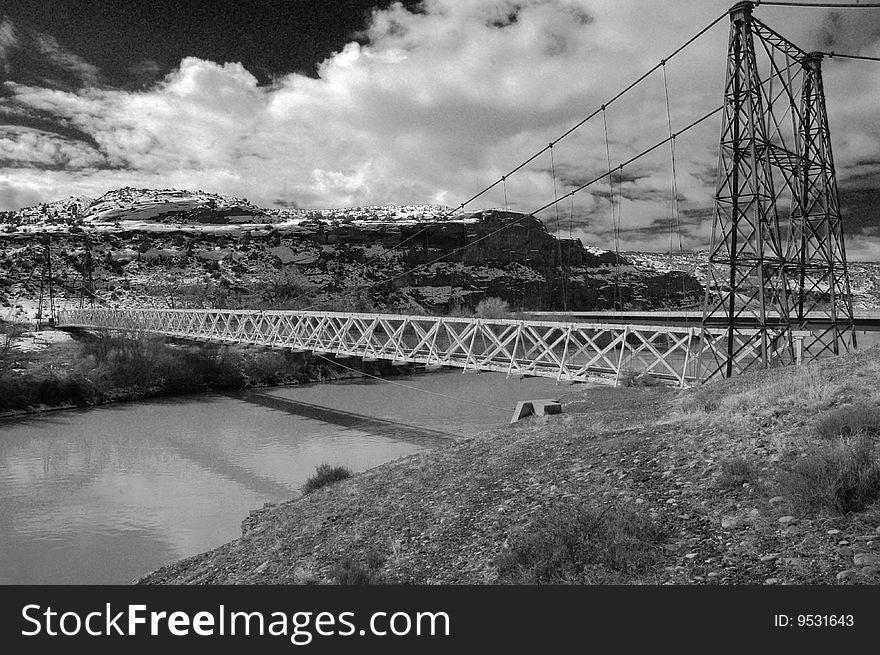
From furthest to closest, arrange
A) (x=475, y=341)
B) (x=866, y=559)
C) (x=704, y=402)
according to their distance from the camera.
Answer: (x=475, y=341) < (x=704, y=402) < (x=866, y=559)

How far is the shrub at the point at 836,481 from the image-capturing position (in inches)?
164

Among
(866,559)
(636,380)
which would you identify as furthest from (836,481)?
(636,380)

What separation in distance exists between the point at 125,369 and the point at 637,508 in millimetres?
31743

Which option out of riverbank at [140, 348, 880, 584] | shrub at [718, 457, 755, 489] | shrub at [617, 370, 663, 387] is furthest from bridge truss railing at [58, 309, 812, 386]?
shrub at [718, 457, 755, 489]

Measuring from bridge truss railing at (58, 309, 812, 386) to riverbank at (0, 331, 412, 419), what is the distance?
6.19 feet

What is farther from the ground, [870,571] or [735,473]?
[735,473]

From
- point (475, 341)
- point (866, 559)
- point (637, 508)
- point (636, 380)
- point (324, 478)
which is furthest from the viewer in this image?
point (475, 341)

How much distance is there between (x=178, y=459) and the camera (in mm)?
17750

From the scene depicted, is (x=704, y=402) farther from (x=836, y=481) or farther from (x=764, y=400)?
(x=836, y=481)

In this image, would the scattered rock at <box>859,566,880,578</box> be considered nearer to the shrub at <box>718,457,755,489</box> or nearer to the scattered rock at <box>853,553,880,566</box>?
the scattered rock at <box>853,553,880,566</box>

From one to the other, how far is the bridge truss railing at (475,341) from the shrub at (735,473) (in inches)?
262

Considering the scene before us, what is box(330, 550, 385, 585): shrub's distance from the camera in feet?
18.3

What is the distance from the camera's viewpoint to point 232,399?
30422mm

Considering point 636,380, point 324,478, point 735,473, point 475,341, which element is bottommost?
point 324,478
